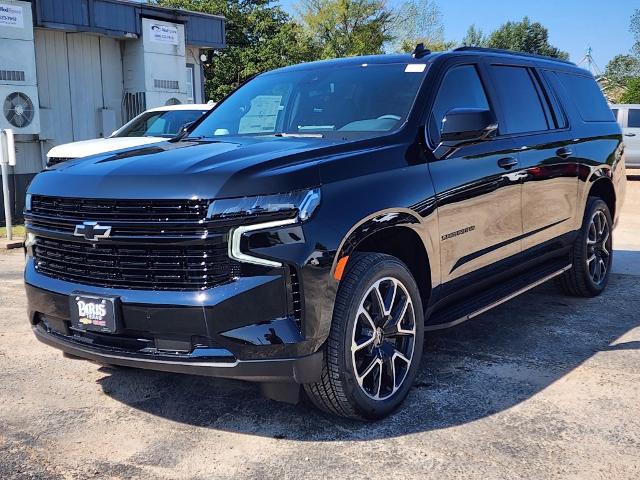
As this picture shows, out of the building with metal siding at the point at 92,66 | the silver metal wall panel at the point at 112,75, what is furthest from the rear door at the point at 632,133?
the silver metal wall panel at the point at 112,75

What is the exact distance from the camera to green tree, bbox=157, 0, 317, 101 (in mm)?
33312

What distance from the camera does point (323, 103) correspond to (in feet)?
14.3

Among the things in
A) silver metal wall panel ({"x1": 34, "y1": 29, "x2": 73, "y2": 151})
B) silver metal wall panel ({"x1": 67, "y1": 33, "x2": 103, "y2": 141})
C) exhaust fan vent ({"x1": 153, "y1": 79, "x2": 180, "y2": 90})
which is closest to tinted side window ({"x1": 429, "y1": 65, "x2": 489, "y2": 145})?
silver metal wall panel ({"x1": 34, "y1": 29, "x2": 73, "y2": 151})

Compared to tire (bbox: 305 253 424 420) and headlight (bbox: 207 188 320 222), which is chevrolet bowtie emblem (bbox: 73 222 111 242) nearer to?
headlight (bbox: 207 188 320 222)

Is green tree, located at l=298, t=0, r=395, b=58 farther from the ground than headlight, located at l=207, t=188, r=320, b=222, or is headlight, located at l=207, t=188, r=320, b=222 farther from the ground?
green tree, located at l=298, t=0, r=395, b=58

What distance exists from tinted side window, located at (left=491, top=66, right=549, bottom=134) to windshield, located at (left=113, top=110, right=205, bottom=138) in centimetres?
A: 620

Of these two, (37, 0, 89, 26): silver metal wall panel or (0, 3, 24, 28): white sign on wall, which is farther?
(37, 0, 89, 26): silver metal wall panel

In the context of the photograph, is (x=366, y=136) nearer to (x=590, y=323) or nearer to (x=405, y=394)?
(x=405, y=394)

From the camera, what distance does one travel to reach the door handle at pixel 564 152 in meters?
5.16

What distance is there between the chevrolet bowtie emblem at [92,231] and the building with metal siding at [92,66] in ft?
32.1

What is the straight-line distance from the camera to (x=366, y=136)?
3787 millimetres

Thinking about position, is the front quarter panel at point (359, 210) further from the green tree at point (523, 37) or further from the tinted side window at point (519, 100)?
the green tree at point (523, 37)

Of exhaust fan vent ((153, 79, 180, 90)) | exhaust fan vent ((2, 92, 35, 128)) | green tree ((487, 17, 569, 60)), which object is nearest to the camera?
exhaust fan vent ((2, 92, 35, 128))

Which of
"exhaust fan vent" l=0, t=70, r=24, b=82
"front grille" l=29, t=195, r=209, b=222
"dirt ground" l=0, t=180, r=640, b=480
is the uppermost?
"exhaust fan vent" l=0, t=70, r=24, b=82
